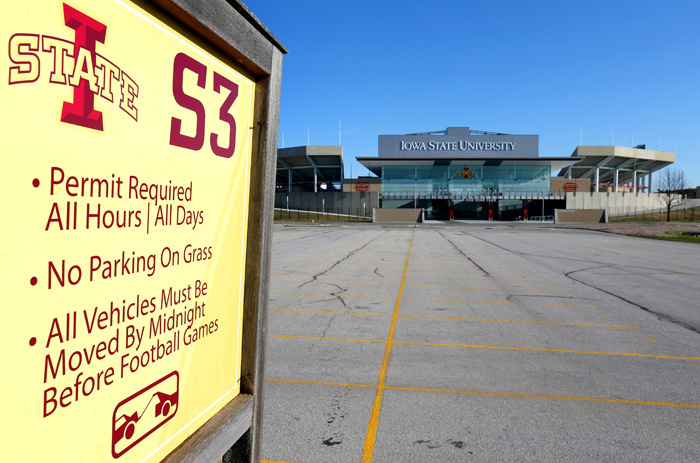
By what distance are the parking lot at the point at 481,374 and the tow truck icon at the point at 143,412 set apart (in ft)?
7.46

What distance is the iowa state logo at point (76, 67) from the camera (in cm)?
110

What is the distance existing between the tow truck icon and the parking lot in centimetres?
227

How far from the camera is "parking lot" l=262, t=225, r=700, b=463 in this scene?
12.8 feet

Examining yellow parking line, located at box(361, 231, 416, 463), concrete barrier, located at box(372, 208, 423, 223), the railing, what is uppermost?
the railing

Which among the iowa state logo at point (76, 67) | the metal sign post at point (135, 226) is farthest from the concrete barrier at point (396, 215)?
the iowa state logo at point (76, 67)

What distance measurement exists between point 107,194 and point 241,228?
0.77m

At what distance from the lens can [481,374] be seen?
554 cm

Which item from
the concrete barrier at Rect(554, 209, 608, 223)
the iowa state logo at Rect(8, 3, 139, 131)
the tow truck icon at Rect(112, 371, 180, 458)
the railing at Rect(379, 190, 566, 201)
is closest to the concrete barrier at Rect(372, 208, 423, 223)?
the railing at Rect(379, 190, 566, 201)

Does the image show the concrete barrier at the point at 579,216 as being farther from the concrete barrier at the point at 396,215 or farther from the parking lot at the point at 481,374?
the parking lot at the point at 481,374

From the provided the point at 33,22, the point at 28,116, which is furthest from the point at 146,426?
the point at 33,22

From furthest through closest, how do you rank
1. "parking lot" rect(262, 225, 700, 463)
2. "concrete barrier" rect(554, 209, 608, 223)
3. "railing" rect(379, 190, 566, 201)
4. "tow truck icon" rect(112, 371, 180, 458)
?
"railing" rect(379, 190, 566, 201)
"concrete barrier" rect(554, 209, 608, 223)
"parking lot" rect(262, 225, 700, 463)
"tow truck icon" rect(112, 371, 180, 458)

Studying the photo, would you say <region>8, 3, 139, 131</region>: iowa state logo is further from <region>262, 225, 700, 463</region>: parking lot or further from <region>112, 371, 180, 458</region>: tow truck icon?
<region>262, 225, 700, 463</region>: parking lot

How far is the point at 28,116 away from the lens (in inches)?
43.9

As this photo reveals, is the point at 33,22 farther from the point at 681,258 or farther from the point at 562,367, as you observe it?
the point at 681,258
